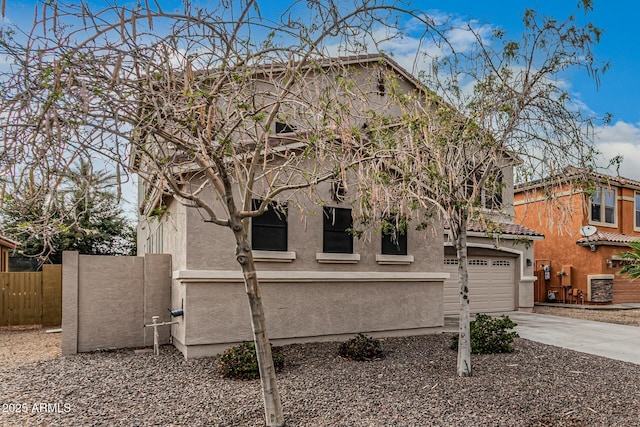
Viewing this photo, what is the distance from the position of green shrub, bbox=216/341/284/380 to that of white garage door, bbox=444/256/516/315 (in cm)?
945

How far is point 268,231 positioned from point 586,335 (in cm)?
849

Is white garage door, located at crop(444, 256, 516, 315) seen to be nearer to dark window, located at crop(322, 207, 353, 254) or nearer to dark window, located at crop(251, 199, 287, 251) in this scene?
dark window, located at crop(322, 207, 353, 254)

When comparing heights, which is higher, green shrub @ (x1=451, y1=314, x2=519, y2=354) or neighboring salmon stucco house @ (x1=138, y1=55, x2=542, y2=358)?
neighboring salmon stucco house @ (x1=138, y1=55, x2=542, y2=358)

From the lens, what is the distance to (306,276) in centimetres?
931

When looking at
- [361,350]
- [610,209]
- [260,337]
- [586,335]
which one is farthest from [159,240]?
[610,209]

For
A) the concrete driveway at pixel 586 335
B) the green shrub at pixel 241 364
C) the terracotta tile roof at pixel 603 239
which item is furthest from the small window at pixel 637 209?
the green shrub at pixel 241 364

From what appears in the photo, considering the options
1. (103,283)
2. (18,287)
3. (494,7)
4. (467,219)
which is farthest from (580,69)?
(18,287)

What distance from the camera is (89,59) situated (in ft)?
13.3

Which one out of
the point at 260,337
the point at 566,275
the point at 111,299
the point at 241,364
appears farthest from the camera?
the point at 566,275

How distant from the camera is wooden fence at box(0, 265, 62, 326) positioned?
1328 centimetres

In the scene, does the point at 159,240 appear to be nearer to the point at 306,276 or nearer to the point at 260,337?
the point at 306,276

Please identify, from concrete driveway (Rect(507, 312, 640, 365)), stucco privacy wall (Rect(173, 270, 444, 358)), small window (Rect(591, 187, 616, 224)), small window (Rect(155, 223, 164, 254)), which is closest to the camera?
stucco privacy wall (Rect(173, 270, 444, 358))

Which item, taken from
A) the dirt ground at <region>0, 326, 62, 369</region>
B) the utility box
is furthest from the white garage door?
the dirt ground at <region>0, 326, 62, 369</region>

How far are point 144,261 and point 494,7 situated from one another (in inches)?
326
